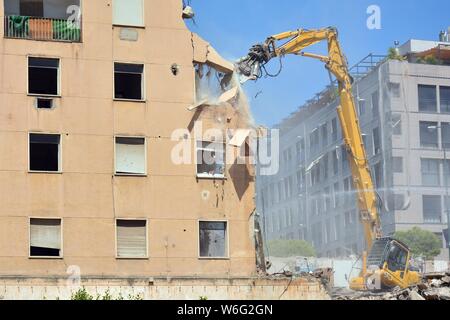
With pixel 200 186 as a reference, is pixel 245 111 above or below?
above

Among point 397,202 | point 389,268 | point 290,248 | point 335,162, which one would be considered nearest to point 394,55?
point 335,162

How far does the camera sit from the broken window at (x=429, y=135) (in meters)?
77.8

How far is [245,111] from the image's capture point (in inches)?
1630

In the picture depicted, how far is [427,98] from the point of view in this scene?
76.4 metres

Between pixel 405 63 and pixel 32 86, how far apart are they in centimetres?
4138

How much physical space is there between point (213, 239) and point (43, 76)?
962cm

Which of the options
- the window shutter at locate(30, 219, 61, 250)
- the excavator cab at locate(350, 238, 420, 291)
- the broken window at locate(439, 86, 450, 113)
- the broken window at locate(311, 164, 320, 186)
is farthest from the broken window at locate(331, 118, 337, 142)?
the window shutter at locate(30, 219, 61, 250)

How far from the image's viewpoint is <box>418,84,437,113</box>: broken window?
75.8 metres

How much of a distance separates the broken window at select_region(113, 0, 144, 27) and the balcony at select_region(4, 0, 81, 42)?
1.56 meters

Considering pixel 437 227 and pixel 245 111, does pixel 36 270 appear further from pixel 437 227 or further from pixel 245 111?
pixel 437 227

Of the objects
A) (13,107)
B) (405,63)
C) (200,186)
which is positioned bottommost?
(200,186)

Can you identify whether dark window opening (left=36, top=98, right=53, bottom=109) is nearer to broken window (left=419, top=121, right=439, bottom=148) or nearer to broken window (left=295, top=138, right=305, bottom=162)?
broken window (left=295, top=138, right=305, bottom=162)
